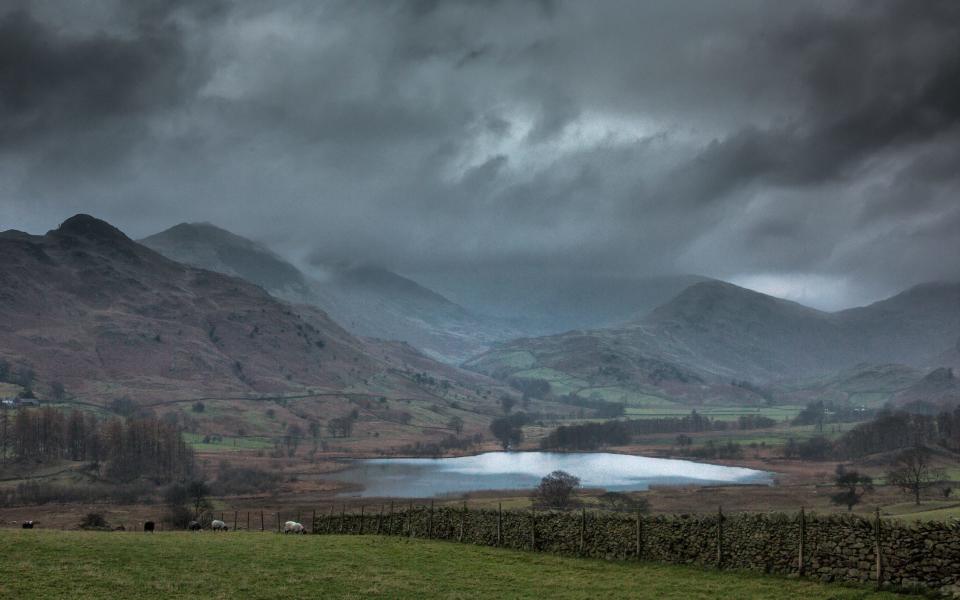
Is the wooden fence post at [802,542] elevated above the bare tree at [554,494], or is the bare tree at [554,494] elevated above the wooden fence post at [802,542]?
the wooden fence post at [802,542]

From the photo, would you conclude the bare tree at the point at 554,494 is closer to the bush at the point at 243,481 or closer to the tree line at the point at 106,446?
the bush at the point at 243,481

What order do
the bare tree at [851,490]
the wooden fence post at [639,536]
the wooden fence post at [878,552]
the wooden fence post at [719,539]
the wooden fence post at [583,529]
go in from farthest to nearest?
the bare tree at [851,490], the wooden fence post at [583,529], the wooden fence post at [639,536], the wooden fence post at [719,539], the wooden fence post at [878,552]

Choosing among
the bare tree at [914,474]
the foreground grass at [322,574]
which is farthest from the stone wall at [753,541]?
the bare tree at [914,474]

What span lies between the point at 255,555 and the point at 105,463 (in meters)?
168

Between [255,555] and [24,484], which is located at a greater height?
[255,555]

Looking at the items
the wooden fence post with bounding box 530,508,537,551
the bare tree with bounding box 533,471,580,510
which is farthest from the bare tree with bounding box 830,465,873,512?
the wooden fence post with bounding box 530,508,537,551

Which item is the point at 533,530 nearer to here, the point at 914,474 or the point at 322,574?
the point at 322,574

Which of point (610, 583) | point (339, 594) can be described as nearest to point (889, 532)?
point (610, 583)

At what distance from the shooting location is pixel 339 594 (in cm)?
2969

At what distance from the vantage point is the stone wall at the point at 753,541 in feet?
94.9

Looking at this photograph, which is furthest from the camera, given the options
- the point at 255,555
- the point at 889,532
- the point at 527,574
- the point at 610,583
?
the point at 255,555

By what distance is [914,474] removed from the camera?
13312cm

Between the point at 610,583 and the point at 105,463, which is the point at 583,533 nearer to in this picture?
the point at 610,583

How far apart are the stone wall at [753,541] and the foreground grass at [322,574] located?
4.44ft
